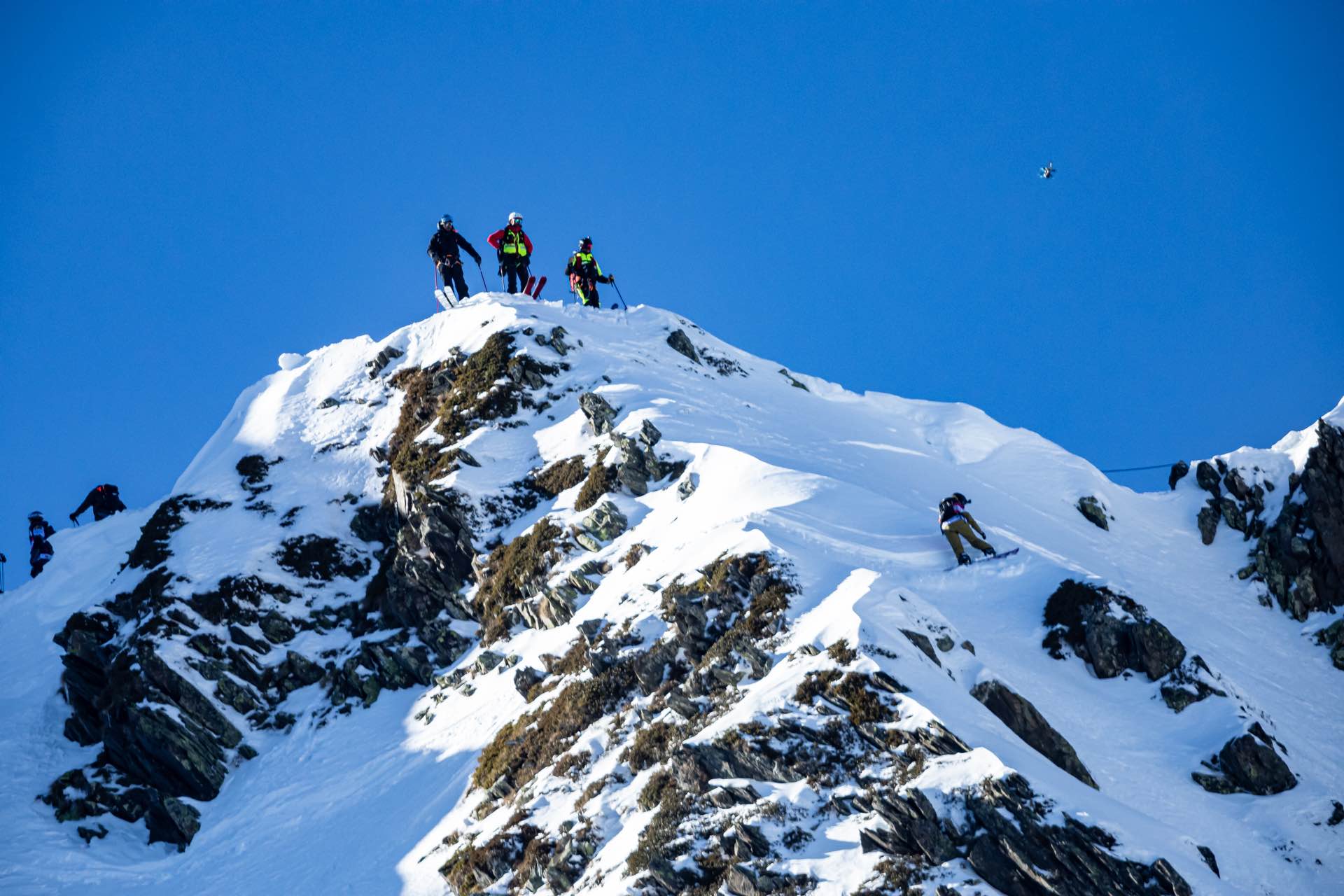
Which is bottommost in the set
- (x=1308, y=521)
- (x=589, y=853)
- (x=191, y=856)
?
(x=191, y=856)

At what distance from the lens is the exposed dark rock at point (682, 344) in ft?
142

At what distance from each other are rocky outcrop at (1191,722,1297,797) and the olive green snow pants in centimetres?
734

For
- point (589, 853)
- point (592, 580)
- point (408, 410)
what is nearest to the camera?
point (589, 853)

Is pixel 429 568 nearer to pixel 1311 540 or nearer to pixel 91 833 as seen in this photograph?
pixel 91 833

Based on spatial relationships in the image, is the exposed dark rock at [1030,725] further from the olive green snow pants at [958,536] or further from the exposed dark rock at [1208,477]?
the exposed dark rock at [1208,477]

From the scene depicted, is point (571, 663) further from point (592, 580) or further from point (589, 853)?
point (589, 853)

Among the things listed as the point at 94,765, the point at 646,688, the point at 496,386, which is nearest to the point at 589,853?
the point at 646,688

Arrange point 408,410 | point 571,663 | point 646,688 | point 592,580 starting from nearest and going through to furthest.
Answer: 1. point 646,688
2. point 571,663
3. point 592,580
4. point 408,410

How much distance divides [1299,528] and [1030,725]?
16049 mm

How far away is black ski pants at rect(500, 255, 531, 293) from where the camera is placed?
1740 inches

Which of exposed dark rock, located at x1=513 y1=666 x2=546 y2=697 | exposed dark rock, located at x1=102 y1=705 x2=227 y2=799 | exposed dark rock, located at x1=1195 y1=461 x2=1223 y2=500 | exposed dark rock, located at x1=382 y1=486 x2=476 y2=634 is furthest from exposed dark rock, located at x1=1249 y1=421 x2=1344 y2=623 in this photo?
exposed dark rock, located at x1=102 y1=705 x2=227 y2=799

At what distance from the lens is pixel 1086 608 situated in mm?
24891

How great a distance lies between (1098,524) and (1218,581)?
13.2 ft

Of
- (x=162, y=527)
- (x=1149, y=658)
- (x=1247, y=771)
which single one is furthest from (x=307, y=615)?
(x=1247, y=771)
